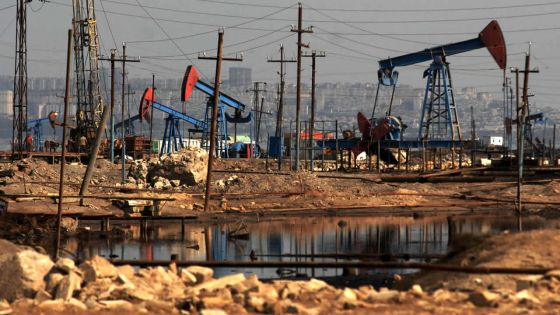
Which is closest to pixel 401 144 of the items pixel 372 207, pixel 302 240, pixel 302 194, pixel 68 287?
pixel 302 194

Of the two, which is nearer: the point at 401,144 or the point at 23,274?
the point at 23,274

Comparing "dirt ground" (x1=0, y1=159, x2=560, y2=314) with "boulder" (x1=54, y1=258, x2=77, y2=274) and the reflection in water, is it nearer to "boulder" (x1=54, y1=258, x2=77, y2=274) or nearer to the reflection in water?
"boulder" (x1=54, y1=258, x2=77, y2=274)

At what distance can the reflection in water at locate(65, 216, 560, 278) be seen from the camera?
85.8 feet

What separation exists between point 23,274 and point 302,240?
15727 millimetres

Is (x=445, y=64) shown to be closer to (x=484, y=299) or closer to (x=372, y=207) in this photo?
(x=372, y=207)

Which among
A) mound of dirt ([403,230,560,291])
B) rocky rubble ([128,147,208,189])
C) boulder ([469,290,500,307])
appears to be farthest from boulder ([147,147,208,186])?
boulder ([469,290,500,307])

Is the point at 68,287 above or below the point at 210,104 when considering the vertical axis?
below

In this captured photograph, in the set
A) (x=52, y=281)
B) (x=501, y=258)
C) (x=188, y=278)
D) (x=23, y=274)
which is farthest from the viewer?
(x=501, y=258)

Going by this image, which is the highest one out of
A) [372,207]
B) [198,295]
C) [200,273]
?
[200,273]

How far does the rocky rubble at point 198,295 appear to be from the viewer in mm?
13773

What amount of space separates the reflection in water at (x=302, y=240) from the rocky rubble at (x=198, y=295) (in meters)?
5.82

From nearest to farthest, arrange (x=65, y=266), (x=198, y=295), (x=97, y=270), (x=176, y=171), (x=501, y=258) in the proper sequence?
1. (x=198, y=295)
2. (x=97, y=270)
3. (x=65, y=266)
4. (x=501, y=258)
5. (x=176, y=171)

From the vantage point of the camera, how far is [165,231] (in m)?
33.8

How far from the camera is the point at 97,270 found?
603 inches
